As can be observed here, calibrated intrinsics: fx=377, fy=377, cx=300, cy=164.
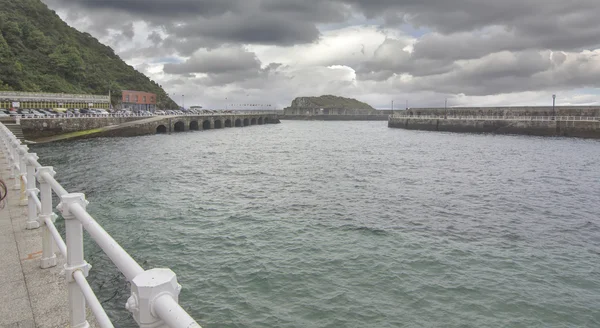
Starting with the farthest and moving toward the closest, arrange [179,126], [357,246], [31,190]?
[179,126] < [357,246] < [31,190]

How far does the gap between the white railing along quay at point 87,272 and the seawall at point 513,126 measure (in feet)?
262

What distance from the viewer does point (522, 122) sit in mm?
74875

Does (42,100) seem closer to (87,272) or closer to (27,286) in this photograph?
(27,286)

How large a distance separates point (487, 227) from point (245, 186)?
1346 centimetres

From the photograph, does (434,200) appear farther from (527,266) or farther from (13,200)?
(13,200)

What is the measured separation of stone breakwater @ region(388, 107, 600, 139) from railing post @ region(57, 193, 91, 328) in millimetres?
80181

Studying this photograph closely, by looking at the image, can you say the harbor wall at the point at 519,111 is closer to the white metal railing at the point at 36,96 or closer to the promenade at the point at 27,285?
the white metal railing at the point at 36,96

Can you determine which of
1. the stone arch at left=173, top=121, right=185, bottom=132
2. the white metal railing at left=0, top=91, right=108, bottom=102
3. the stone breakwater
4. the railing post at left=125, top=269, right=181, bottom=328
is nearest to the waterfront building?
the white metal railing at left=0, top=91, right=108, bottom=102

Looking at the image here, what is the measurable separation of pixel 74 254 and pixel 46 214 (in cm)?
207

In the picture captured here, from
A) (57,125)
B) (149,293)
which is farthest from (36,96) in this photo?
(149,293)

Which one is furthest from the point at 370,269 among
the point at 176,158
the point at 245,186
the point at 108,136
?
the point at 108,136

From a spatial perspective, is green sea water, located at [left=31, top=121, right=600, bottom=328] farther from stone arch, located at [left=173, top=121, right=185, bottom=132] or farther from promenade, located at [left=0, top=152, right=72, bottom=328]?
stone arch, located at [left=173, top=121, right=185, bottom=132]

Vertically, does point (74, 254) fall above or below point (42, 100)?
below

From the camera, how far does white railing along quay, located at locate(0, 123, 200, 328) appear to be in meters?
1.72
